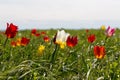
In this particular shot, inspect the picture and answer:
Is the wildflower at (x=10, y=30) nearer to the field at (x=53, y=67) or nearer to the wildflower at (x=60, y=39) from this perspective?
the field at (x=53, y=67)

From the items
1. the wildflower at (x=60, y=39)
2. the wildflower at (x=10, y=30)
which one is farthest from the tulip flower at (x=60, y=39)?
the wildflower at (x=10, y=30)

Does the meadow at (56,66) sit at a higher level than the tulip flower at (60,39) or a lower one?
lower

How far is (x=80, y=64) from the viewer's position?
5.51 metres

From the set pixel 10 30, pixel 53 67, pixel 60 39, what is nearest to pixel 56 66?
A: pixel 53 67

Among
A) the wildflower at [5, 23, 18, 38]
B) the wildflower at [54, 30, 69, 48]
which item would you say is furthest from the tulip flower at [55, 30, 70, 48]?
the wildflower at [5, 23, 18, 38]

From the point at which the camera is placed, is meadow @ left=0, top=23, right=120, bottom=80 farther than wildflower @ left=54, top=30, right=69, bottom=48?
No

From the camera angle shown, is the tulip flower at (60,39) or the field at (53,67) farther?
the tulip flower at (60,39)

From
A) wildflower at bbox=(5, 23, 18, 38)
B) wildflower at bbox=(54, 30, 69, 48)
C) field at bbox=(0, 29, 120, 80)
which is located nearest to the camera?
field at bbox=(0, 29, 120, 80)

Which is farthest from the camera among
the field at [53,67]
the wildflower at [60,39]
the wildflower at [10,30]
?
the wildflower at [10,30]

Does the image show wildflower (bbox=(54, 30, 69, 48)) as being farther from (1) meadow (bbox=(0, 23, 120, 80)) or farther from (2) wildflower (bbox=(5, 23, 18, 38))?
(2) wildflower (bbox=(5, 23, 18, 38))

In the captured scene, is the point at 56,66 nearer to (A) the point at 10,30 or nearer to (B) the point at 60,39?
(B) the point at 60,39

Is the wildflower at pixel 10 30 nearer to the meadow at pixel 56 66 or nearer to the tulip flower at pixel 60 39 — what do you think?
the meadow at pixel 56 66

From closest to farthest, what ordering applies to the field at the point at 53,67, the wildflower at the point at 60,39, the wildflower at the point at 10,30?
1. the field at the point at 53,67
2. the wildflower at the point at 60,39
3. the wildflower at the point at 10,30

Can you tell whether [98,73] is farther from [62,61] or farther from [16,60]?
[16,60]
